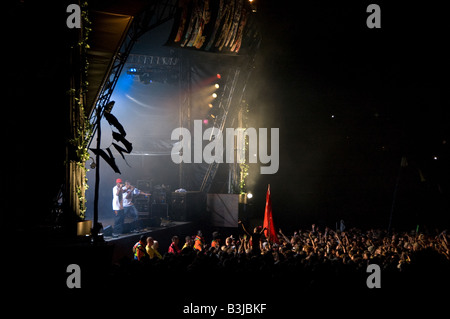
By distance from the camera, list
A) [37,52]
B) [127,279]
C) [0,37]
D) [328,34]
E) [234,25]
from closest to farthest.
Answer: [127,279]
[0,37]
[37,52]
[234,25]
[328,34]

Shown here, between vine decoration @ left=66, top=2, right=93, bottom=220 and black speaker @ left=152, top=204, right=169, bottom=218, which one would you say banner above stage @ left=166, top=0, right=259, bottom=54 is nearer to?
vine decoration @ left=66, top=2, right=93, bottom=220

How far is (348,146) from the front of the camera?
63.6ft

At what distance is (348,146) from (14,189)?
16.8 metres

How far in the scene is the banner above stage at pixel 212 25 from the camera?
10656 millimetres

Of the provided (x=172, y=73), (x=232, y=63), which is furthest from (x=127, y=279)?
(x=172, y=73)

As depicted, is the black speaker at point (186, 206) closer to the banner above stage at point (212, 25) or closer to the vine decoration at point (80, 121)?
the banner above stage at point (212, 25)

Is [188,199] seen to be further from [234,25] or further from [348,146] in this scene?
[348,146]

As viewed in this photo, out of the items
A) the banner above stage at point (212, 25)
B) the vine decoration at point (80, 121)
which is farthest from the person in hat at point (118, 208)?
the banner above stage at point (212, 25)

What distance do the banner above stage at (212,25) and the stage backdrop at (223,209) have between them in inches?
233

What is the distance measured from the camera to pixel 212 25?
37.6 ft

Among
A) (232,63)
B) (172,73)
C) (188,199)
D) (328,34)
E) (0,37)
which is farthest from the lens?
(328,34)

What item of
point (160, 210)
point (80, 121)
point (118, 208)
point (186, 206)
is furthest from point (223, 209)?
point (80, 121)

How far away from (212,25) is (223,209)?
24.3ft

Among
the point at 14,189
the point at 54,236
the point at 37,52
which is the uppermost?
the point at 37,52
